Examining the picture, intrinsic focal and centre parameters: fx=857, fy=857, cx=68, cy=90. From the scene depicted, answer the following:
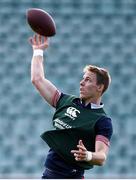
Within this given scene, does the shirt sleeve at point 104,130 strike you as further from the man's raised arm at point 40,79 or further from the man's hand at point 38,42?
the man's hand at point 38,42

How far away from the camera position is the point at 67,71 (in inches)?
380

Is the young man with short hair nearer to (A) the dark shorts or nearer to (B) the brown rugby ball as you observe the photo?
(A) the dark shorts

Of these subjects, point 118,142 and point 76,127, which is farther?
point 118,142

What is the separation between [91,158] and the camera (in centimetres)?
425

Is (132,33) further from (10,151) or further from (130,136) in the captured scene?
(10,151)

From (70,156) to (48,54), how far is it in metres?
5.47

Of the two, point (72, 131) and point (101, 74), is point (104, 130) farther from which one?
point (101, 74)

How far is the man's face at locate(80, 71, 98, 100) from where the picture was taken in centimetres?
453

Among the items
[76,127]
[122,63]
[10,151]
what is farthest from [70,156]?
[122,63]

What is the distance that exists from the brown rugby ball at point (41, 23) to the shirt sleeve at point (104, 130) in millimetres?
711

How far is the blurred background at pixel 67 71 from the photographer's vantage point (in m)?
9.16

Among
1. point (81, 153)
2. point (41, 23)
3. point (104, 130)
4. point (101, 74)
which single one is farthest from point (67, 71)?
point (81, 153)

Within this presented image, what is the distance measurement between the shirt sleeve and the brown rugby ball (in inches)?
28.0

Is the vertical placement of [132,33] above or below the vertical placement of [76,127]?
above
